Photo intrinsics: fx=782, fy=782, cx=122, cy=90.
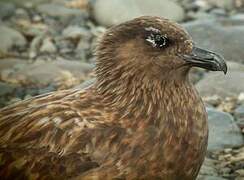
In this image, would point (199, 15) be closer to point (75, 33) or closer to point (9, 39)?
point (75, 33)

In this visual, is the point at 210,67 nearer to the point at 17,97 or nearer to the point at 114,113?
the point at 114,113

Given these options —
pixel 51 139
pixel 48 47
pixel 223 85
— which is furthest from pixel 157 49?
pixel 48 47

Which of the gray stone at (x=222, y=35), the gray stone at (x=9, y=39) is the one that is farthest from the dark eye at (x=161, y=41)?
the gray stone at (x=9, y=39)

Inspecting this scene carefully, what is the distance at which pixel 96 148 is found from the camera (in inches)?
198

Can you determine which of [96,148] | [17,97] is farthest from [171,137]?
[17,97]

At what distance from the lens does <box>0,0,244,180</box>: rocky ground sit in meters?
6.82

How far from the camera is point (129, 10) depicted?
9898 mm

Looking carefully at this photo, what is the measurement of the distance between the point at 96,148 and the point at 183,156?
1.87 feet

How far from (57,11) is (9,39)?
132cm

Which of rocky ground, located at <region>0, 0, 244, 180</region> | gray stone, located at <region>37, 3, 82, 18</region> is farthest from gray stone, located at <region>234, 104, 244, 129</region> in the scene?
gray stone, located at <region>37, 3, 82, 18</region>

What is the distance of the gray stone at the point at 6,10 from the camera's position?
10.4 metres

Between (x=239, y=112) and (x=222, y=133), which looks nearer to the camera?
(x=222, y=133)

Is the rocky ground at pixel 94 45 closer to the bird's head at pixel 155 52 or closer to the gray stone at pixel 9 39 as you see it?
the gray stone at pixel 9 39

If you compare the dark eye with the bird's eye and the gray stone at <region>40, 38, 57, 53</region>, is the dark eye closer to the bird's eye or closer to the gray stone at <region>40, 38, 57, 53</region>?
the bird's eye
